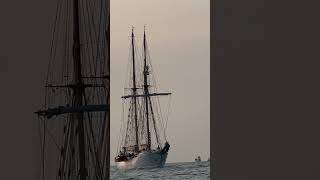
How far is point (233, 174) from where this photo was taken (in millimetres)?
5555

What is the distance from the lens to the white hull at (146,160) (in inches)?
466

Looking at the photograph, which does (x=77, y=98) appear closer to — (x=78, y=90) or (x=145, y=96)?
(x=78, y=90)

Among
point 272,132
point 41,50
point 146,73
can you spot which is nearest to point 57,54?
point 41,50

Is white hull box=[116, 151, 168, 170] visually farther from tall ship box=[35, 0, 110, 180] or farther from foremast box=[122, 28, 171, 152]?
tall ship box=[35, 0, 110, 180]

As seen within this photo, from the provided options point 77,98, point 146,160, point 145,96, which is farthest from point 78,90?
point 146,160

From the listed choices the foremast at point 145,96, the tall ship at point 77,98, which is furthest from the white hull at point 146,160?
the tall ship at point 77,98

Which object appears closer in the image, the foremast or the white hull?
the foremast

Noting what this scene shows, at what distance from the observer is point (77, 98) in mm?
5562

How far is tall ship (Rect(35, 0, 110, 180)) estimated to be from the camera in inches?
218

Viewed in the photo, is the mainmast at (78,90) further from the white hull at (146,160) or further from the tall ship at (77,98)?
the white hull at (146,160)

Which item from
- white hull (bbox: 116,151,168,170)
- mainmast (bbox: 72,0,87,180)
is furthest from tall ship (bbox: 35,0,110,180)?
white hull (bbox: 116,151,168,170)

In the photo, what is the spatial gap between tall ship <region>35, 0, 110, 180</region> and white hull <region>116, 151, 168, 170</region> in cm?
438

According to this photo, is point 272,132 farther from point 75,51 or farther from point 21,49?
point 21,49

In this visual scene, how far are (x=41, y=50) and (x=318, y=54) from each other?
1894mm
